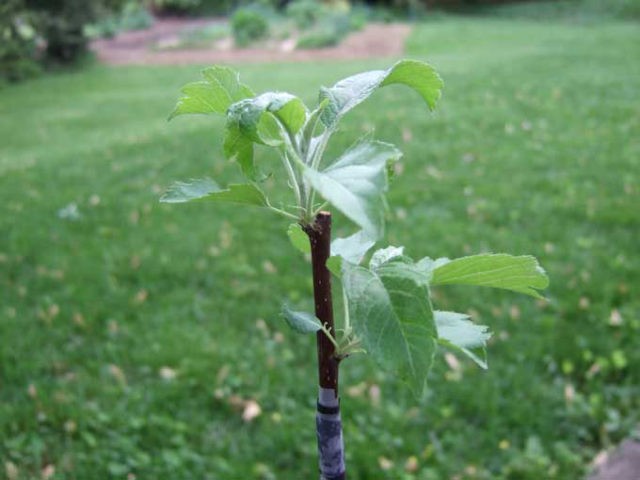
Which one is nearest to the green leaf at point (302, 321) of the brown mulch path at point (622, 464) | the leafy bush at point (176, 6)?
the brown mulch path at point (622, 464)

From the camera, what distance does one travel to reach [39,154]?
689 centimetres

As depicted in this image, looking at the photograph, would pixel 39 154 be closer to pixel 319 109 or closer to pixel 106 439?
pixel 106 439

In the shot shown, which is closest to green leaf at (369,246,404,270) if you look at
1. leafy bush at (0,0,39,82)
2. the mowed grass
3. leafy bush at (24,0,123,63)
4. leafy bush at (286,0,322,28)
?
the mowed grass

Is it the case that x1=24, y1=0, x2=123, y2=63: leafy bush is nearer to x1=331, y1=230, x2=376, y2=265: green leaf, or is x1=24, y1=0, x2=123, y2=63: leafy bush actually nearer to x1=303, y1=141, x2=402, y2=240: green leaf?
x1=331, y1=230, x2=376, y2=265: green leaf

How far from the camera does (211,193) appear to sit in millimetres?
580

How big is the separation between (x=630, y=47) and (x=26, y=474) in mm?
11589

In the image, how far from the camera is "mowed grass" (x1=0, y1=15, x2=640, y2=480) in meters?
2.55

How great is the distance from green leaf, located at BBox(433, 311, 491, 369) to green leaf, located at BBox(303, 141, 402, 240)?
178mm

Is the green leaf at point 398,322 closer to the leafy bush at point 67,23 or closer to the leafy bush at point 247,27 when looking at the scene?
the leafy bush at point 67,23

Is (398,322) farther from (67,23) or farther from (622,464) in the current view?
(67,23)

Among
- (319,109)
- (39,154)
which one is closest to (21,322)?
(319,109)

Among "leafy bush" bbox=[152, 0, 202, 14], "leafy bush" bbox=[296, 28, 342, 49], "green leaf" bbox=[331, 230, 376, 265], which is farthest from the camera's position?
"leafy bush" bbox=[152, 0, 202, 14]

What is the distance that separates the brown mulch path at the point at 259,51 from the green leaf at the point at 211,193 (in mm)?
13196

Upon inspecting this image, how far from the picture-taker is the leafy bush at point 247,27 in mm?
16906
